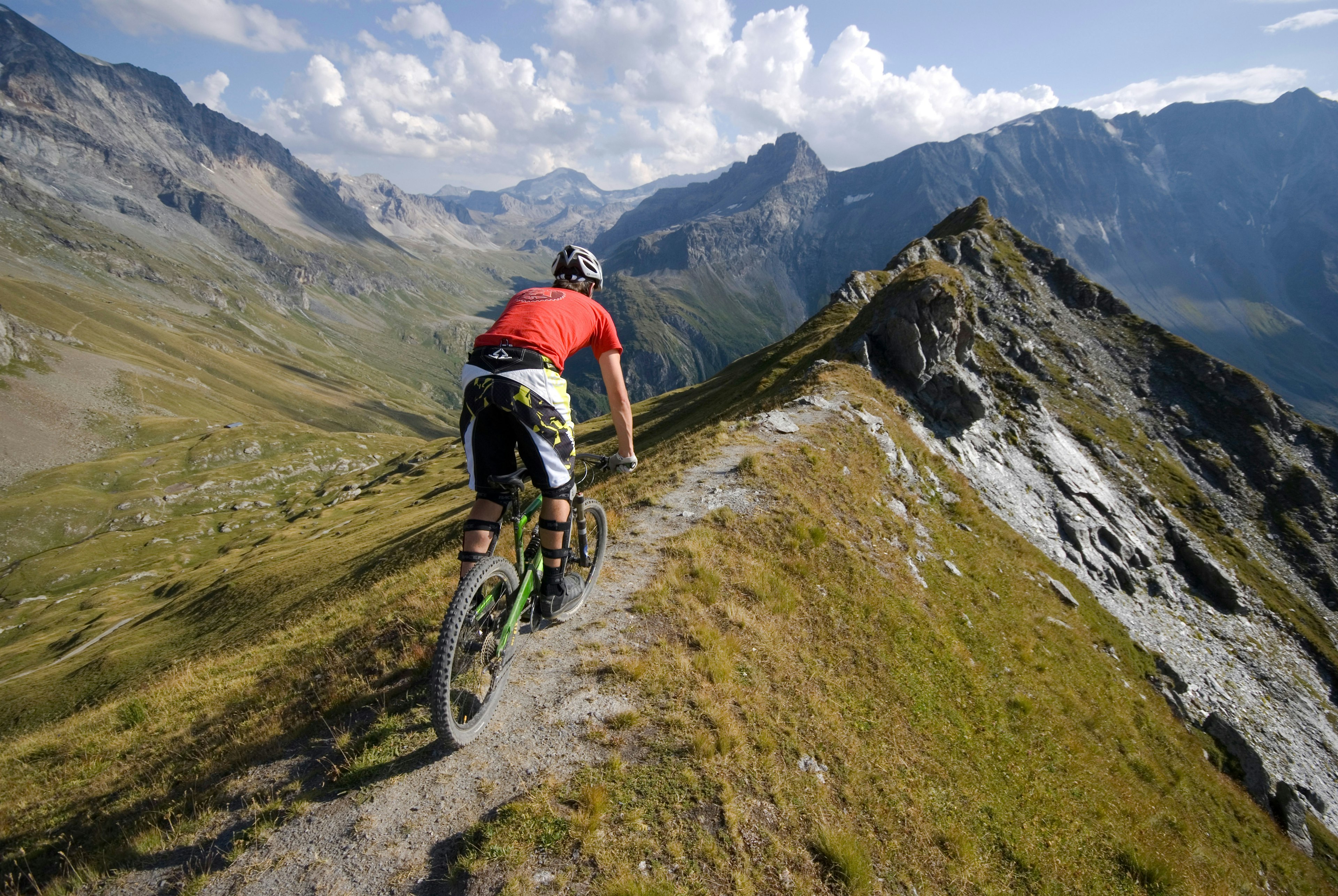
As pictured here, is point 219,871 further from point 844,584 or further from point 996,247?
point 996,247

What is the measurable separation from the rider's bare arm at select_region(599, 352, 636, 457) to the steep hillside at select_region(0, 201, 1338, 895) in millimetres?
3339

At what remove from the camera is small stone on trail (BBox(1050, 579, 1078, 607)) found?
1006 inches

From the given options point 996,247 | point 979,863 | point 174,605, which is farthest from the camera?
point 996,247

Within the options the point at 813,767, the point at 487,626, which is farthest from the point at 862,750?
the point at 487,626

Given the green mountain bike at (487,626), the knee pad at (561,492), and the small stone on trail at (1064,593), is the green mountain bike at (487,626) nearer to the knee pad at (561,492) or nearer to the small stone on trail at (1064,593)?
the knee pad at (561,492)

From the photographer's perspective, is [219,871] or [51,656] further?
[51,656]

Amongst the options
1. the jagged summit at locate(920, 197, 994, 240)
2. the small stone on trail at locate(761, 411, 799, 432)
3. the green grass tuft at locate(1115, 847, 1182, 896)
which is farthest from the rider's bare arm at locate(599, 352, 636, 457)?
the jagged summit at locate(920, 197, 994, 240)

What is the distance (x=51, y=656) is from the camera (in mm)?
66438

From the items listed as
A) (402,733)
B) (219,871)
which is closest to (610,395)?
(402,733)

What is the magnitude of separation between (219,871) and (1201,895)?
56.4 ft

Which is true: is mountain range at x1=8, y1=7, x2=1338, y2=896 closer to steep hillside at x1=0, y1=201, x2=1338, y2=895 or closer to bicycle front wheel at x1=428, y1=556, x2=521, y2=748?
steep hillside at x1=0, y1=201, x2=1338, y2=895

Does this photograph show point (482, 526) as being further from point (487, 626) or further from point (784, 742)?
point (784, 742)

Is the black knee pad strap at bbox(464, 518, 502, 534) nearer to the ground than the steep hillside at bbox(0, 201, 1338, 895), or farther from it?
farther from it

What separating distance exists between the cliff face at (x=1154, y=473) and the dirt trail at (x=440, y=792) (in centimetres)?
2972
